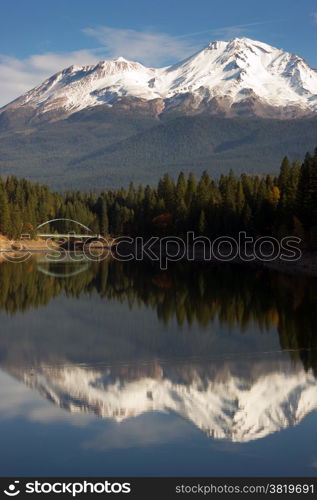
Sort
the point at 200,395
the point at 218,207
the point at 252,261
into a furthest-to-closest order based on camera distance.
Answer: the point at 218,207 → the point at 252,261 → the point at 200,395

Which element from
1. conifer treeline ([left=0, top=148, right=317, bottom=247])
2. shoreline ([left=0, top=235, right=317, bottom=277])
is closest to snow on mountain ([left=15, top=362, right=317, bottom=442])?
shoreline ([left=0, top=235, right=317, bottom=277])

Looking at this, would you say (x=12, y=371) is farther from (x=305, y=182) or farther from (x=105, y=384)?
(x=305, y=182)

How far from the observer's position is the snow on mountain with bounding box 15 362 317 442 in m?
24.2

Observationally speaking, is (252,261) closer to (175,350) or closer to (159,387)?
(175,350)

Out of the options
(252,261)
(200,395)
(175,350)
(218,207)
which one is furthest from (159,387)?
(218,207)

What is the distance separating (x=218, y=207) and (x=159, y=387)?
105321mm

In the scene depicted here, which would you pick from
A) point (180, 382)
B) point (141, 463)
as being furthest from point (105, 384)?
point (141, 463)

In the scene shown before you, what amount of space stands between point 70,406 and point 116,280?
5349cm

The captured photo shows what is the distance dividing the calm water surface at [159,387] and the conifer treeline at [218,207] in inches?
1553

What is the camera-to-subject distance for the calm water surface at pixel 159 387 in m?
20.6

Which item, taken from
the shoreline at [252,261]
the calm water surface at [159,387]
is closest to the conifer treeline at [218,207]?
the shoreline at [252,261]

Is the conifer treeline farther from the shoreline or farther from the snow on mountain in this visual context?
the snow on mountain

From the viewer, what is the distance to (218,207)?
13238 centimetres
